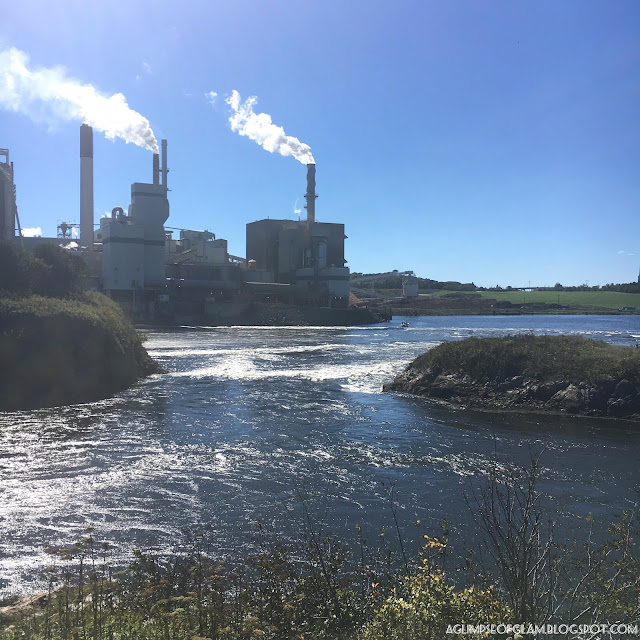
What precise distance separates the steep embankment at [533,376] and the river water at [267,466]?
120cm

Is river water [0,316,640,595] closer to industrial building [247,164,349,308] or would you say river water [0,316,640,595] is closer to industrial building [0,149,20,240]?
industrial building [0,149,20,240]

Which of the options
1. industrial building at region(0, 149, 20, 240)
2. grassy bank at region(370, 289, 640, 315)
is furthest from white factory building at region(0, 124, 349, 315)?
grassy bank at region(370, 289, 640, 315)

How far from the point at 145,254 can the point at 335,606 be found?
85.7 meters

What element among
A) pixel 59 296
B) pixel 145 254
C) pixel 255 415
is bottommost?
pixel 255 415

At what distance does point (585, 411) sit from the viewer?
66.0 feet

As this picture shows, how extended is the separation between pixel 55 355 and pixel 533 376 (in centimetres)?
1915

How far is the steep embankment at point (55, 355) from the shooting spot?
2258 cm

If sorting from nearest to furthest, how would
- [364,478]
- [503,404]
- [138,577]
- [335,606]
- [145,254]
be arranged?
[335,606] → [138,577] → [364,478] → [503,404] → [145,254]

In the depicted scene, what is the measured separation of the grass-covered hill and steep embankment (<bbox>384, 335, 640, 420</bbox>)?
1295 cm

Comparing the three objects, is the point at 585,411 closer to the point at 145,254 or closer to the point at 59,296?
the point at 59,296

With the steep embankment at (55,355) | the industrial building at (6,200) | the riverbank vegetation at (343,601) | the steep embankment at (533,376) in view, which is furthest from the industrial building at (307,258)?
the riverbank vegetation at (343,601)

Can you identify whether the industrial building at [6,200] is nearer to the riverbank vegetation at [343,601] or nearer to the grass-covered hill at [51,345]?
the grass-covered hill at [51,345]

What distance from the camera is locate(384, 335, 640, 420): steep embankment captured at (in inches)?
802

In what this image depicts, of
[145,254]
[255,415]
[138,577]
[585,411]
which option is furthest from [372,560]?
[145,254]
